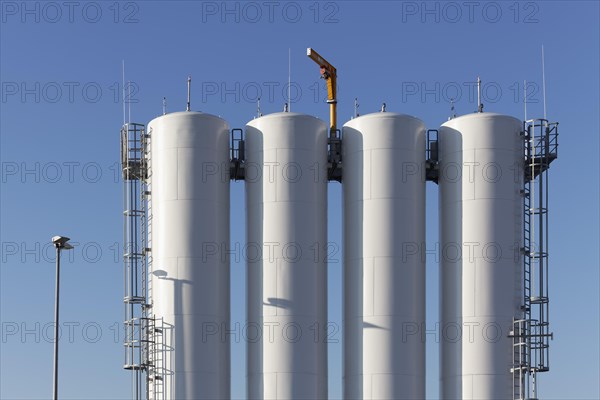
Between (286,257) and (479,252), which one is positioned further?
(479,252)

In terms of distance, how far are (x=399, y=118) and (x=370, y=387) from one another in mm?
12281

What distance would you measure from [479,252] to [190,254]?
13.0 metres

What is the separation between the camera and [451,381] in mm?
51125

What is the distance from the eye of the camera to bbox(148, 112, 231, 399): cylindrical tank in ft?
167

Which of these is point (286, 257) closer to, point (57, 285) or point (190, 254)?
point (190, 254)

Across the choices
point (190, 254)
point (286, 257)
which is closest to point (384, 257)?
point (286, 257)

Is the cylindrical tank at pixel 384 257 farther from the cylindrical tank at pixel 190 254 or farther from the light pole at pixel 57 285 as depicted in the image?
the light pole at pixel 57 285

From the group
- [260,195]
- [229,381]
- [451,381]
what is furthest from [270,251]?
[451,381]

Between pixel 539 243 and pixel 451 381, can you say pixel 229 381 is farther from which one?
pixel 539 243

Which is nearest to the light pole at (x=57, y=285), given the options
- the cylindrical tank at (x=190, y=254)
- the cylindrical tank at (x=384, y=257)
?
the cylindrical tank at (x=190, y=254)

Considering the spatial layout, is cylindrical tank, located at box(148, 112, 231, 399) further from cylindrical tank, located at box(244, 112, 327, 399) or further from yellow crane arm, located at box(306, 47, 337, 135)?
yellow crane arm, located at box(306, 47, 337, 135)

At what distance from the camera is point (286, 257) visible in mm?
51219

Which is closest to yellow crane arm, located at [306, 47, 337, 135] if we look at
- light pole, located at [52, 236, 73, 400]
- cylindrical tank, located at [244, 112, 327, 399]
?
cylindrical tank, located at [244, 112, 327, 399]

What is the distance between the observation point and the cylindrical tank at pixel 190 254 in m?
50.8
